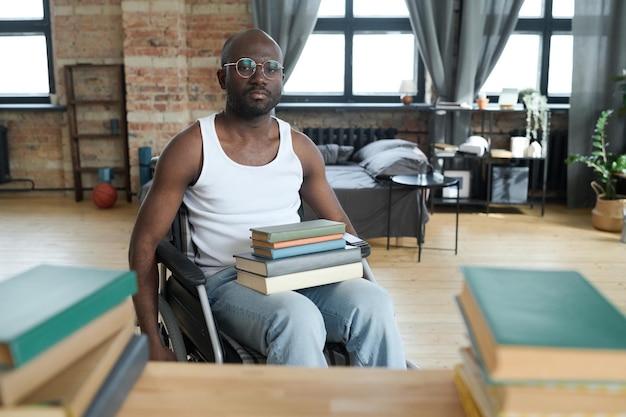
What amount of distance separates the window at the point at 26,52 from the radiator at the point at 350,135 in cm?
278

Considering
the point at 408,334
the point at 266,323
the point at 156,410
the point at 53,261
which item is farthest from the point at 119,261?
the point at 156,410

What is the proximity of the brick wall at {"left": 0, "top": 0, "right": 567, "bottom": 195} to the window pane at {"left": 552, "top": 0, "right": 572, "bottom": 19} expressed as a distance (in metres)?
0.97

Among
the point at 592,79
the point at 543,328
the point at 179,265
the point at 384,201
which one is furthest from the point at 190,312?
the point at 592,79

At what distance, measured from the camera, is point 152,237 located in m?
1.75

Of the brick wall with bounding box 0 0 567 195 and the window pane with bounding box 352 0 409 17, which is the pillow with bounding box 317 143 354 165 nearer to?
the brick wall with bounding box 0 0 567 195

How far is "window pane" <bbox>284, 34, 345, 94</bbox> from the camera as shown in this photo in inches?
245

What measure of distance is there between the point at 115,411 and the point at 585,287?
1.99 ft

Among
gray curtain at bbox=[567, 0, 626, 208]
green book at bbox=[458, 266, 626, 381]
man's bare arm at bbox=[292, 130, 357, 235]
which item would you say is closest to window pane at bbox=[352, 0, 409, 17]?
gray curtain at bbox=[567, 0, 626, 208]

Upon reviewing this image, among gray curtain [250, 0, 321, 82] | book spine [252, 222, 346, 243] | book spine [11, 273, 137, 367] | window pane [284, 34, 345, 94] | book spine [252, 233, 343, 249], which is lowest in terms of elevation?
book spine [252, 233, 343, 249]

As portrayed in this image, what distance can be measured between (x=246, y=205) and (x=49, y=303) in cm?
112

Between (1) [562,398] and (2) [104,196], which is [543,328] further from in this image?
(2) [104,196]

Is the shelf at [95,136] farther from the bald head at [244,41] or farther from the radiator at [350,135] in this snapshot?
the bald head at [244,41]

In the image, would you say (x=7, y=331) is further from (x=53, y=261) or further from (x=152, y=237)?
(x=53, y=261)

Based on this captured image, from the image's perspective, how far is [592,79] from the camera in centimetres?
572
